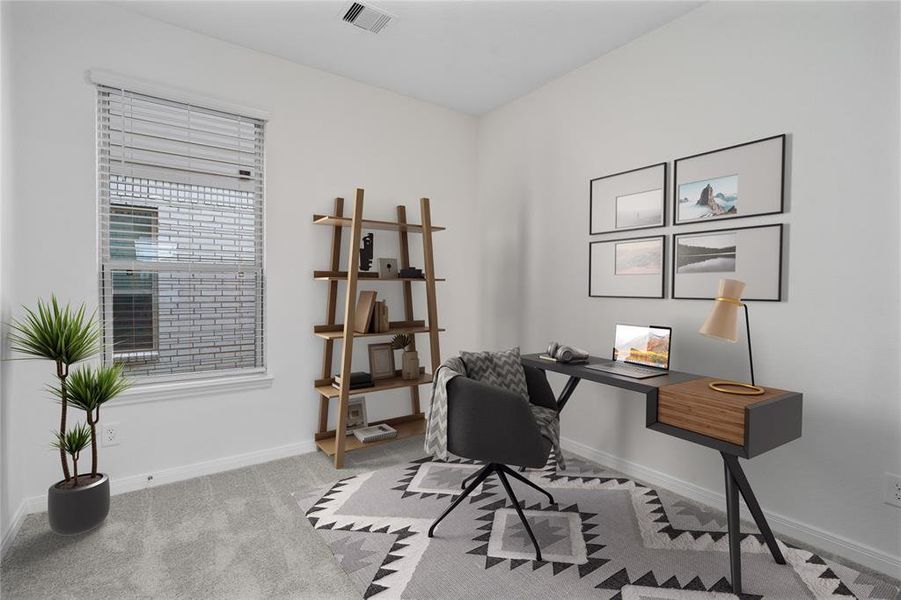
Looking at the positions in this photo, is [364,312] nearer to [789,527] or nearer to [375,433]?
[375,433]

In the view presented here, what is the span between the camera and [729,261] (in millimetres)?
2357

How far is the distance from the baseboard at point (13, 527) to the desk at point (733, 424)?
2.86 m

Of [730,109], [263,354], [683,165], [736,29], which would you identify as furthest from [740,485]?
[263,354]

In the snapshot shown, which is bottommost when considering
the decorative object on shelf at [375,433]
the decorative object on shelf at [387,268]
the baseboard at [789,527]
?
the baseboard at [789,527]

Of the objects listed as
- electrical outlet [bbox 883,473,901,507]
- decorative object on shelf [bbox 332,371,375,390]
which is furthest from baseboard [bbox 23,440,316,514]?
electrical outlet [bbox 883,473,901,507]

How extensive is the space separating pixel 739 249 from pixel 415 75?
238 centimetres

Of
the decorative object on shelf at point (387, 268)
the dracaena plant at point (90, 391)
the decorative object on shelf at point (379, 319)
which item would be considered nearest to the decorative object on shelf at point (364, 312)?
the decorative object on shelf at point (379, 319)

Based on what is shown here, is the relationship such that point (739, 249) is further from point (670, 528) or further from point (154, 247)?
point (154, 247)

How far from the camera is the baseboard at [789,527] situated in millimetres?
1912

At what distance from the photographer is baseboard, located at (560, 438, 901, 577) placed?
191cm

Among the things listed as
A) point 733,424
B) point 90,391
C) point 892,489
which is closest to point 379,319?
point 90,391

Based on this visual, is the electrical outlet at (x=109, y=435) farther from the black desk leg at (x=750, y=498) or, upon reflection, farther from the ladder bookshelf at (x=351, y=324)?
the black desk leg at (x=750, y=498)

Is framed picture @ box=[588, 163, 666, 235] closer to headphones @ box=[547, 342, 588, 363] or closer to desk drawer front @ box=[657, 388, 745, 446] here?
headphones @ box=[547, 342, 588, 363]

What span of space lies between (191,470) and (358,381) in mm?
1112
